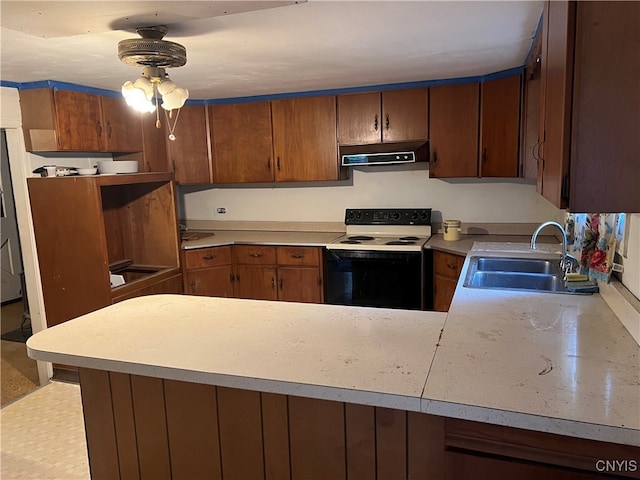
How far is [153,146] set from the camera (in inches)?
156

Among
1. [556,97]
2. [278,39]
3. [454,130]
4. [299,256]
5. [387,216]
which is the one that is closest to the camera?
[556,97]

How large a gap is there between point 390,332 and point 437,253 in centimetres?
206

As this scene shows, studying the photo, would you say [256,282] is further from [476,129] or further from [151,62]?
[151,62]

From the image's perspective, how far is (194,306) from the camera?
1.84m

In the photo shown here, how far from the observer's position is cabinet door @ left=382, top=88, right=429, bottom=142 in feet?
11.8

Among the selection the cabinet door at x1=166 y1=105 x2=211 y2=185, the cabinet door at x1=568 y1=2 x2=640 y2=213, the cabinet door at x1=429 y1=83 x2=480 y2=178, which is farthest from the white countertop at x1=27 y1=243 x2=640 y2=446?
the cabinet door at x1=166 y1=105 x2=211 y2=185

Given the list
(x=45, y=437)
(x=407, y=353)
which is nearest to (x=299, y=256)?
(x=45, y=437)

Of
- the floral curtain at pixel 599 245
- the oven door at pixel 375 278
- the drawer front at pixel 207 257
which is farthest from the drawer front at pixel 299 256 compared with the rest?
the floral curtain at pixel 599 245

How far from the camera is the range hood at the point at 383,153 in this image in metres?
3.66

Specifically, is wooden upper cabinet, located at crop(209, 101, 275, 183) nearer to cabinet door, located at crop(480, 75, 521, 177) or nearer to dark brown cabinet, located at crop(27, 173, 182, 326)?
→ dark brown cabinet, located at crop(27, 173, 182, 326)

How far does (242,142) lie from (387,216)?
4.78 feet

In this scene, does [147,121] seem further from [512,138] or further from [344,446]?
[344,446]

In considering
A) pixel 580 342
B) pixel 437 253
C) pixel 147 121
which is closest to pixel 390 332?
pixel 580 342

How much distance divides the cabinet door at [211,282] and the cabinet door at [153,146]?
38.5 inches
